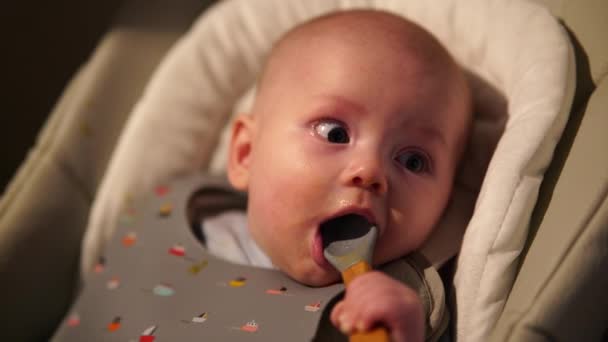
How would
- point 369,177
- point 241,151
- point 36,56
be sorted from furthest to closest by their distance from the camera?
point 36,56, point 241,151, point 369,177

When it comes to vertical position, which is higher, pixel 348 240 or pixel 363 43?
pixel 363 43

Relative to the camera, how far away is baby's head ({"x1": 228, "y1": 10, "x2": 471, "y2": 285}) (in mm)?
824

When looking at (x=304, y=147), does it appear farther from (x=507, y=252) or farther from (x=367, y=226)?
(x=507, y=252)

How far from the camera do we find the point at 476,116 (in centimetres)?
105

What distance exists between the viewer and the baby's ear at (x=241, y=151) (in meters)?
1.00

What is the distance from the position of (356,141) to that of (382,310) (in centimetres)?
27

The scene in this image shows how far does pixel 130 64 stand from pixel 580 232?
924mm

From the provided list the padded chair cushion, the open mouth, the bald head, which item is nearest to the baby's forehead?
the bald head

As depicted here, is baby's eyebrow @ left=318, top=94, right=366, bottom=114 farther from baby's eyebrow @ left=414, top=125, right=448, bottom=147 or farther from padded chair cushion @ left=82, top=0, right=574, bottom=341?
padded chair cushion @ left=82, top=0, right=574, bottom=341

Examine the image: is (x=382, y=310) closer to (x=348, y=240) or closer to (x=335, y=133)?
(x=348, y=240)

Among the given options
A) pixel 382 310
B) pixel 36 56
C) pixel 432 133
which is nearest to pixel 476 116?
pixel 432 133

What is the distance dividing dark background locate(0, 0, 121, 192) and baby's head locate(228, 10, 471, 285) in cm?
99

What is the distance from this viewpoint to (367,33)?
35.7 inches

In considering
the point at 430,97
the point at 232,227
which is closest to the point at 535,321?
the point at 430,97
